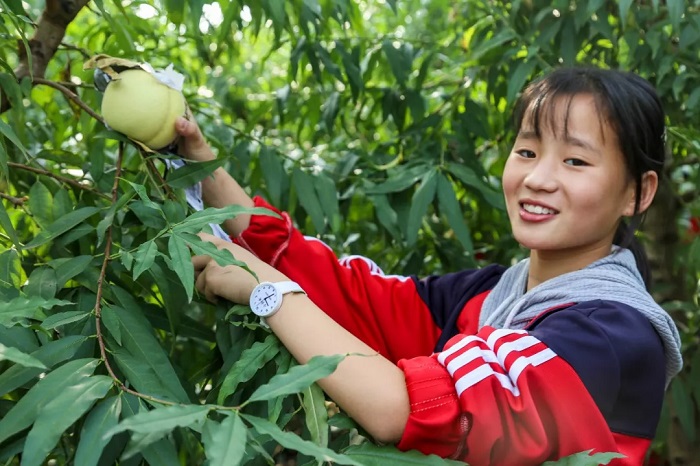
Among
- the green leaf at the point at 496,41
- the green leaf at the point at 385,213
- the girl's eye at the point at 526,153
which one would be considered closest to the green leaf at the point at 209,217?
the girl's eye at the point at 526,153

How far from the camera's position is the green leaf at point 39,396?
802 millimetres

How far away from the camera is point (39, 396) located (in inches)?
32.2

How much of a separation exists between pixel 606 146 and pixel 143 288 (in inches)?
26.3

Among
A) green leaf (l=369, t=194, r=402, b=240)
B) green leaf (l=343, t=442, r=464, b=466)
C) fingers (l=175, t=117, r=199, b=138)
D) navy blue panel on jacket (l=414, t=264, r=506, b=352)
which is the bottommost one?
navy blue panel on jacket (l=414, t=264, r=506, b=352)

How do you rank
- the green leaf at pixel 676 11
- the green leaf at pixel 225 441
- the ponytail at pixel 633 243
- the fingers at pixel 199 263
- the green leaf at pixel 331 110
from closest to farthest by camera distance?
the green leaf at pixel 225 441 → the fingers at pixel 199 263 → the ponytail at pixel 633 243 → the green leaf at pixel 676 11 → the green leaf at pixel 331 110

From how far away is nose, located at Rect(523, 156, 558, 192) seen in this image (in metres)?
1.17

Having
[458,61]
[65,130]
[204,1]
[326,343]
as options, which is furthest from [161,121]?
[458,61]

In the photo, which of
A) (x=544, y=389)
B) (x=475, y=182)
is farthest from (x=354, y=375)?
(x=475, y=182)

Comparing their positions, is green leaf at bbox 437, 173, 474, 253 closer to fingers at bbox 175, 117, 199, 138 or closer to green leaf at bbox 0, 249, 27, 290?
fingers at bbox 175, 117, 199, 138

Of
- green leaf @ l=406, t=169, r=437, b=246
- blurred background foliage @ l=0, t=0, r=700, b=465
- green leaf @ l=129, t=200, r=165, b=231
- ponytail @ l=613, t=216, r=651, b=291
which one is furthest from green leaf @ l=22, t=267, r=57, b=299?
ponytail @ l=613, t=216, r=651, b=291

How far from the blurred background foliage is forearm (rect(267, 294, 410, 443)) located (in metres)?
0.04

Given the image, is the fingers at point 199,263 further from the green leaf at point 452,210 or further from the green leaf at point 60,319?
the green leaf at point 452,210

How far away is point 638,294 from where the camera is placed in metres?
1.15

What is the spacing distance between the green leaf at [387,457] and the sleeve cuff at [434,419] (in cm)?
5
